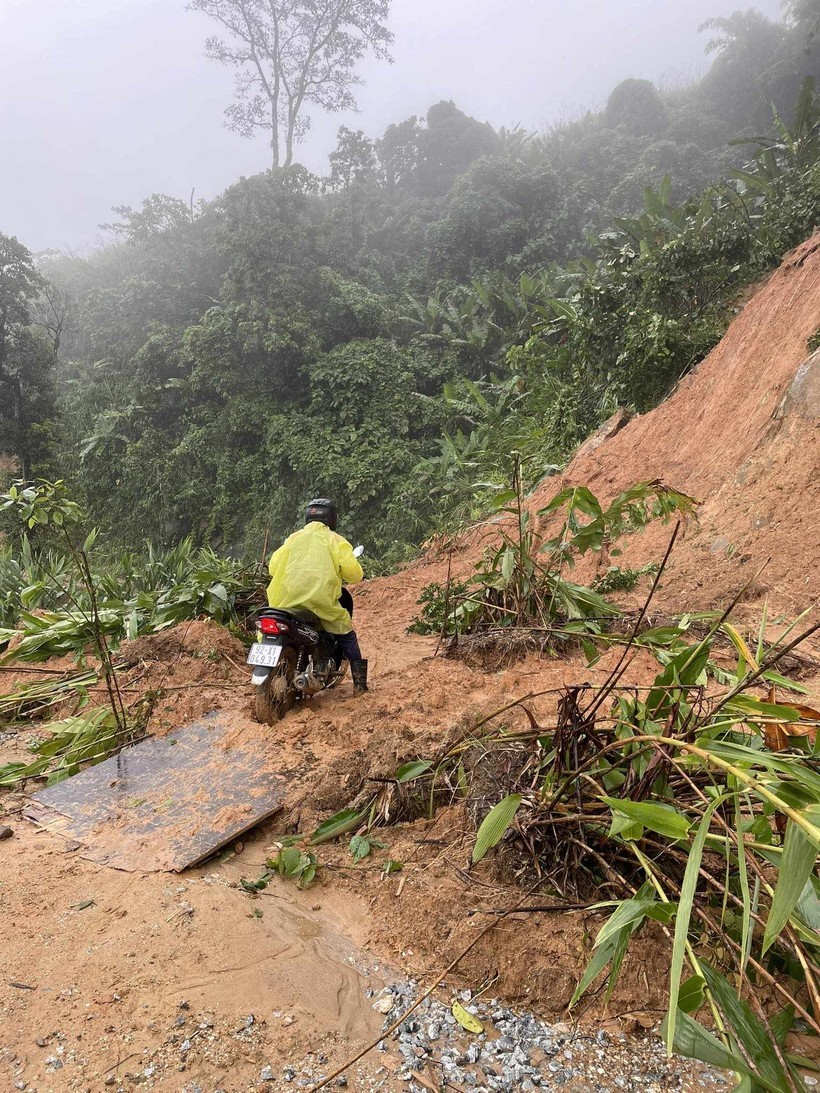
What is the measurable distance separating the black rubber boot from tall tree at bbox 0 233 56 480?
46.2 feet

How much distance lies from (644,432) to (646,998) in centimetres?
741

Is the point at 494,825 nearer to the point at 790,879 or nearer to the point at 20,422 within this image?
the point at 790,879

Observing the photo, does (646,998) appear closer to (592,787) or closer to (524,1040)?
(524,1040)

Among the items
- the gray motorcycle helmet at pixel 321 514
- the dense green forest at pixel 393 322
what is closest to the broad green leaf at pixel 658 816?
the gray motorcycle helmet at pixel 321 514

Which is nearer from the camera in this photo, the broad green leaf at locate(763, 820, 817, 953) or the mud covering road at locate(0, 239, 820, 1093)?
the broad green leaf at locate(763, 820, 817, 953)

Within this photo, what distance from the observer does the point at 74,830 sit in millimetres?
2834

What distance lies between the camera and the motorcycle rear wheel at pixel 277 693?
3730 millimetres

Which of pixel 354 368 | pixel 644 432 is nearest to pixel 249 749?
pixel 644 432

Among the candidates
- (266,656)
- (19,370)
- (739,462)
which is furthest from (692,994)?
(19,370)

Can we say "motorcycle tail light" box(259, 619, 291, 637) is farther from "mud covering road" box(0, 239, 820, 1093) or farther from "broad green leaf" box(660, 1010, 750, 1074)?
"broad green leaf" box(660, 1010, 750, 1074)

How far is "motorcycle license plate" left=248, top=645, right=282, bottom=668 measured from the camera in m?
3.65

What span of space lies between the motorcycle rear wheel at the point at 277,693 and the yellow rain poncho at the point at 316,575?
0.31 m

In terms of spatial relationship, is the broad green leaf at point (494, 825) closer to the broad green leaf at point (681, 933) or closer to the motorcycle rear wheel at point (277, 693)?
the broad green leaf at point (681, 933)

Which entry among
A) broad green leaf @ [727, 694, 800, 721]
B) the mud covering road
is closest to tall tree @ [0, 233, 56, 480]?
the mud covering road
